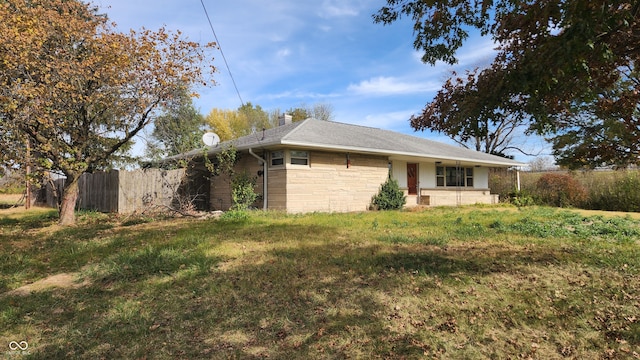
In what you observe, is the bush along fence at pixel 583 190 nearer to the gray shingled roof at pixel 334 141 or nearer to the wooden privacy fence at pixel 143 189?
the gray shingled roof at pixel 334 141

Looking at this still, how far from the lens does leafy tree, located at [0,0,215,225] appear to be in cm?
838

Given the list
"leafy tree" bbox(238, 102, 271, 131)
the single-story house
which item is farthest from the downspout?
"leafy tree" bbox(238, 102, 271, 131)

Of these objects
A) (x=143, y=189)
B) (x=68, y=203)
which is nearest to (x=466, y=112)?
(x=68, y=203)

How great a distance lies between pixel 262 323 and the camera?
359 centimetres

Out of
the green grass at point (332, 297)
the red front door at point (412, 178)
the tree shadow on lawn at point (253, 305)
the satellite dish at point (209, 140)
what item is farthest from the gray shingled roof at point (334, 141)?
the tree shadow on lawn at point (253, 305)

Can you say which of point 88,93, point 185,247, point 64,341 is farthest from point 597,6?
point 88,93

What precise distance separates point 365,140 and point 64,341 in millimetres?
13105

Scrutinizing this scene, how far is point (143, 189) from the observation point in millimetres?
13930

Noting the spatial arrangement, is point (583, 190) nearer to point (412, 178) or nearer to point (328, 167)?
point (412, 178)

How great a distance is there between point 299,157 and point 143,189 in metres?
6.54

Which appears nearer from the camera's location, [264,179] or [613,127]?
[613,127]

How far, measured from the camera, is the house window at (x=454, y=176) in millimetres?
19219

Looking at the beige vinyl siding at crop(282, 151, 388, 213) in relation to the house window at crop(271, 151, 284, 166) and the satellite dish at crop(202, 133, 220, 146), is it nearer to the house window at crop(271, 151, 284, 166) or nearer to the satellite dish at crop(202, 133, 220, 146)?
the house window at crop(271, 151, 284, 166)

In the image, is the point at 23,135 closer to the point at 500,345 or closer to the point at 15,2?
the point at 15,2
